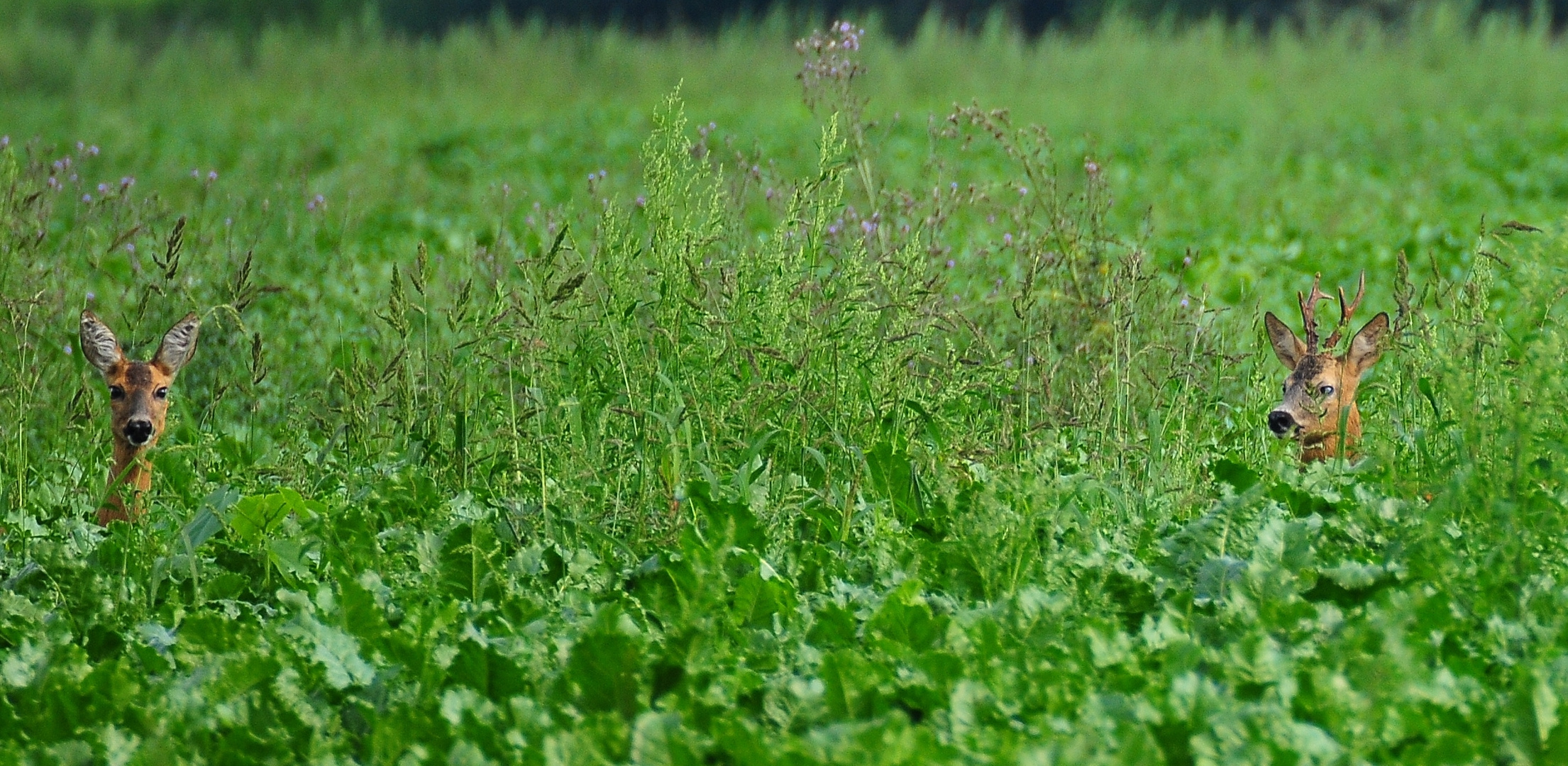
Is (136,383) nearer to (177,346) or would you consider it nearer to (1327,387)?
(177,346)

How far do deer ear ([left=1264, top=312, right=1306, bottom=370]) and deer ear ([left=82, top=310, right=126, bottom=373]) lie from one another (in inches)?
119

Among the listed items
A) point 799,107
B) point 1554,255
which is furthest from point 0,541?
point 799,107

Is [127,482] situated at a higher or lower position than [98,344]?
lower

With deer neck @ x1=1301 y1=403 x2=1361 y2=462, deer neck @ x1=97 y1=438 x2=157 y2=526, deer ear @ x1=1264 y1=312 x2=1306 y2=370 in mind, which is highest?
deer ear @ x1=1264 y1=312 x2=1306 y2=370

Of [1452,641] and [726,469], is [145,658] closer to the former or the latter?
[726,469]

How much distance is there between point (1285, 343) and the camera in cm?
501

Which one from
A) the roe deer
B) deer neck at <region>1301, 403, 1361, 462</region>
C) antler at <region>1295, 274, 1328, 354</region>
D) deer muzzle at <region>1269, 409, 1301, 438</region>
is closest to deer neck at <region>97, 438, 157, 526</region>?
the roe deer

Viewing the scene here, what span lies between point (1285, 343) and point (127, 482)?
3072mm

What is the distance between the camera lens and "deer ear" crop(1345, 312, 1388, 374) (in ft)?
15.6

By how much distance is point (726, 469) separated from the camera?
4.29m

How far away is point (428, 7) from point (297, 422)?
2901 cm

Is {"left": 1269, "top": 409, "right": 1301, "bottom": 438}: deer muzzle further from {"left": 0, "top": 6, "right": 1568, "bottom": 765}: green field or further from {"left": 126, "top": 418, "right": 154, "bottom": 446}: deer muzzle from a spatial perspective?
{"left": 126, "top": 418, "right": 154, "bottom": 446}: deer muzzle

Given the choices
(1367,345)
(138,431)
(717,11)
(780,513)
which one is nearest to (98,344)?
Answer: (138,431)

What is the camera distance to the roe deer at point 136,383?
4484 millimetres
